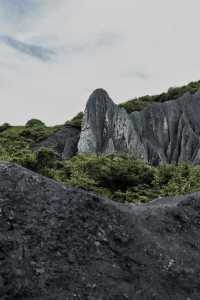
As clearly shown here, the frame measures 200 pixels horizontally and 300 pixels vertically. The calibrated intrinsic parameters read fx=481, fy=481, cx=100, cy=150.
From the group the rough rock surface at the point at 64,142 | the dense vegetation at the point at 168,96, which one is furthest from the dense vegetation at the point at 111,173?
the dense vegetation at the point at 168,96

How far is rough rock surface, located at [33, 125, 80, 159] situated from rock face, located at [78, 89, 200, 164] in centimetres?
163

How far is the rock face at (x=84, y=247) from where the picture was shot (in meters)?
6.64

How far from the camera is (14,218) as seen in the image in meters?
7.39

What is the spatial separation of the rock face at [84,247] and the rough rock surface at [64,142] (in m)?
48.8

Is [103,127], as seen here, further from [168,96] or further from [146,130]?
[168,96]

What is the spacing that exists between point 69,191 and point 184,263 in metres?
2.29

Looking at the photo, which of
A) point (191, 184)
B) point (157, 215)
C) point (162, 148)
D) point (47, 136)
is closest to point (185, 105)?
point (162, 148)

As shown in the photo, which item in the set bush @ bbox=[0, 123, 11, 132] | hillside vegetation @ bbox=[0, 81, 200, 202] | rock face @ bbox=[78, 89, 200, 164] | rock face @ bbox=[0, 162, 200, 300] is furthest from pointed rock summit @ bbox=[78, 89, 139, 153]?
rock face @ bbox=[0, 162, 200, 300]

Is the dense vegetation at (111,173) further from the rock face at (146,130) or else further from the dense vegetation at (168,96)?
the dense vegetation at (168,96)

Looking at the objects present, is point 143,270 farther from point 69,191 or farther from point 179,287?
point 69,191

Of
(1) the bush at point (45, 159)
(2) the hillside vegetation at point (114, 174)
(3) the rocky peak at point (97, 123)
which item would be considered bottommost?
(2) the hillside vegetation at point (114, 174)

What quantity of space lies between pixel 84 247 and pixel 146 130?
2111 inches

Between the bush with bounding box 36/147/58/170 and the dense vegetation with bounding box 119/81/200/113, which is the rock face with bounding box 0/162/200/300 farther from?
the dense vegetation with bounding box 119/81/200/113

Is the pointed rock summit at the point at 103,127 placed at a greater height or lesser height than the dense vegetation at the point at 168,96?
lesser
